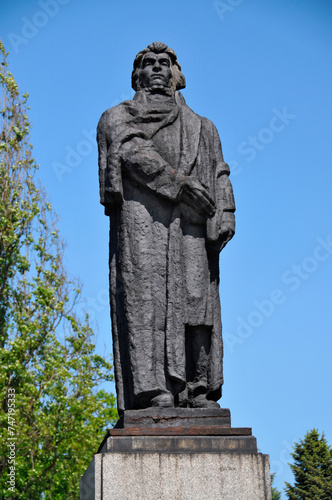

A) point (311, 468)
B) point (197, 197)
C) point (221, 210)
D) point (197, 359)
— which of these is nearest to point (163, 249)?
point (197, 197)

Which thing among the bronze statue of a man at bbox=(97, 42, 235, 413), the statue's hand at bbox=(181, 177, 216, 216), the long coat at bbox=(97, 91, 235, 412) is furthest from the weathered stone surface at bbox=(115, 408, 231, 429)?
the statue's hand at bbox=(181, 177, 216, 216)

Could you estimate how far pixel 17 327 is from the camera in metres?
23.9

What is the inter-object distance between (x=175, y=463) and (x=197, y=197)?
286 centimetres

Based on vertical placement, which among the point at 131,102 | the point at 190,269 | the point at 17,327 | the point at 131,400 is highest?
the point at 17,327

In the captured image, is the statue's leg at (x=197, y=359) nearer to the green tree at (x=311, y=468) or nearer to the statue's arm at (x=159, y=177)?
the statue's arm at (x=159, y=177)

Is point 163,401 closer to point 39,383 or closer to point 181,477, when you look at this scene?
point 181,477

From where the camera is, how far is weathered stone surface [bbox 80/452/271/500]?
752 cm

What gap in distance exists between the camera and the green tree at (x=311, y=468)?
738 inches

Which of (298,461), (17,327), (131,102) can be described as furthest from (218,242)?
(17,327)

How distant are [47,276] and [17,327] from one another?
191 centimetres

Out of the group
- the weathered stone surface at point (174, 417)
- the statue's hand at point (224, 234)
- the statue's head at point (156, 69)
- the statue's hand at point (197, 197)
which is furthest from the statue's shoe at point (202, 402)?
the statue's head at point (156, 69)

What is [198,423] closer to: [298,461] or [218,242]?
[218,242]

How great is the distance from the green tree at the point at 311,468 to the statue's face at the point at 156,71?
472 inches

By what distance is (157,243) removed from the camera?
348 inches
